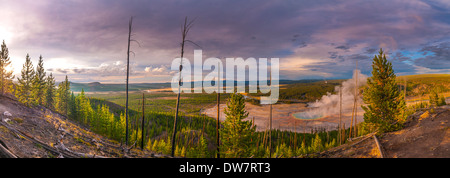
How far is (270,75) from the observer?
35281 mm

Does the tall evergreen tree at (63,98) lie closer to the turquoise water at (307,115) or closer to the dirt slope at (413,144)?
the dirt slope at (413,144)

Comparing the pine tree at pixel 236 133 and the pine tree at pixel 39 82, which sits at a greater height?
the pine tree at pixel 39 82

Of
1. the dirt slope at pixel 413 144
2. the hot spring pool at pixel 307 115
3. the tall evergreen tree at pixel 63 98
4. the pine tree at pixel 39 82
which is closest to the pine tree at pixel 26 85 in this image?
the pine tree at pixel 39 82

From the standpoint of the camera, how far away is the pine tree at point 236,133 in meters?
23.5

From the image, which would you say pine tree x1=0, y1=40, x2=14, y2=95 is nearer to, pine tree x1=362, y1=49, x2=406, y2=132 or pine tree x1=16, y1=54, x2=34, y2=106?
pine tree x1=16, y1=54, x2=34, y2=106

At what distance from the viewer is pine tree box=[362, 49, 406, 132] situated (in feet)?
66.1

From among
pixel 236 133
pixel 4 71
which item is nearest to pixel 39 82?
pixel 4 71

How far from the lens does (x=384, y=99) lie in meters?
21.5

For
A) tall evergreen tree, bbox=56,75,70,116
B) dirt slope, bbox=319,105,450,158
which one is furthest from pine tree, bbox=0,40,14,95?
dirt slope, bbox=319,105,450,158

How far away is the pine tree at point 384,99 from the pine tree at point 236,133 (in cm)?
1406

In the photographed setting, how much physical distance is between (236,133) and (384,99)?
686 inches

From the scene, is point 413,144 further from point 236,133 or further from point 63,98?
point 63,98
